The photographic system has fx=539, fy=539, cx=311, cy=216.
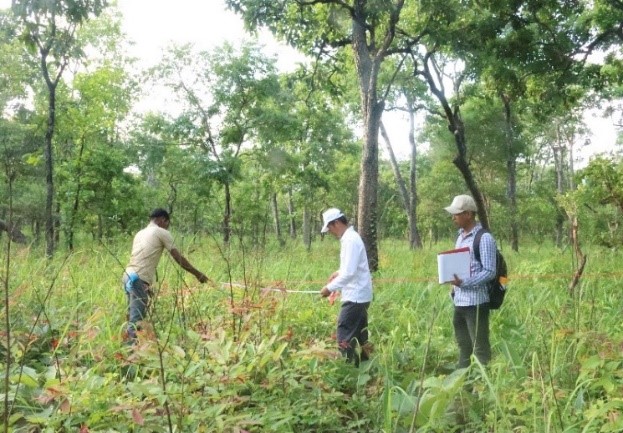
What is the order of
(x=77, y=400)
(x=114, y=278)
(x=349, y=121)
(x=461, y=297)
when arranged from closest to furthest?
1. (x=77, y=400)
2. (x=461, y=297)
3. (x=114, y=278)
4. (x=349, y=121)

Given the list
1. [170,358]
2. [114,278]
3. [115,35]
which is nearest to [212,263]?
[114,278]

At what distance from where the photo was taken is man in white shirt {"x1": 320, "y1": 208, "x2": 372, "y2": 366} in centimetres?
441

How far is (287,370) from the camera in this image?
3260mm

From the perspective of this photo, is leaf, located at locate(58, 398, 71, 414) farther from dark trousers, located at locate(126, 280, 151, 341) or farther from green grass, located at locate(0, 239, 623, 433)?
dark trousers, located at locate(126, 280, 151, 341)

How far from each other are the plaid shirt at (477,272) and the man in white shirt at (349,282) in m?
0.76

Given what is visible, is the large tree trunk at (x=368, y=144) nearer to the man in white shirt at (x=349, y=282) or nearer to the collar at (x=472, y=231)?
the man in white shirt at (x=349, y=282)

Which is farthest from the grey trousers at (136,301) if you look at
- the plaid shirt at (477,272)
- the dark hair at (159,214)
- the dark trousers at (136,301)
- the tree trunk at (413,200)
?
the tree trunk at (413,200)

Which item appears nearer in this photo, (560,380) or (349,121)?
(560,380)

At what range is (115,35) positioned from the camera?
23.7 meters

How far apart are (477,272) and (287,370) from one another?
165 cm

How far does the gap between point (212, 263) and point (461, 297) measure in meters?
4.76

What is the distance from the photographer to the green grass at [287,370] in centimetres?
260

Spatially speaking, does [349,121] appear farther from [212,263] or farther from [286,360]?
[286,360]

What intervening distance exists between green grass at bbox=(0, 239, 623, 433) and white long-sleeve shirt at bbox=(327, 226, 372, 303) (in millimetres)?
495
